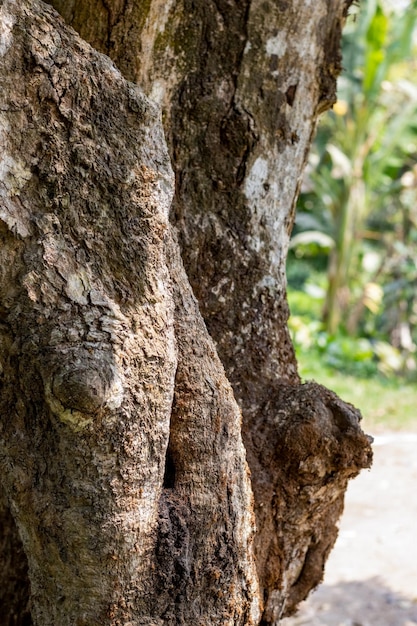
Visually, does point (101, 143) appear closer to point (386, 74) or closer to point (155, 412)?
point (155, 412)

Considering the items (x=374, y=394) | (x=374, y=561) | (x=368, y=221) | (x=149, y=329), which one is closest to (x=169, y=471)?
(x=149, y=329)

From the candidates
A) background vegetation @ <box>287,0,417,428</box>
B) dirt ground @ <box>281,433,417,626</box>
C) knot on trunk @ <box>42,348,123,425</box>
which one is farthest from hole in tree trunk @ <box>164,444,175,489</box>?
background vegetation @ <box>287,0,417,428</box>

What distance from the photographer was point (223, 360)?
2.22m

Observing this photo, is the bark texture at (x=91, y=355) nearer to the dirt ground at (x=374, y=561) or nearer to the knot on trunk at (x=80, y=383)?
A: the knot on trunk at (x=80, y=383)

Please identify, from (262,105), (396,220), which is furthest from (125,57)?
(396,220)

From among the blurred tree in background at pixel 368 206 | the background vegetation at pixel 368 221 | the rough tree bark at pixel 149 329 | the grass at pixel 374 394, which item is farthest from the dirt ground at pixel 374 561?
the blurred tree in background at pixel 368 206

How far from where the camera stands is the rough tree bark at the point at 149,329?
1.60m

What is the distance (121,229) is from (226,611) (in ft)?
3.00

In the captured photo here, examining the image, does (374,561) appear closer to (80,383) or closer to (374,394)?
(80,383)

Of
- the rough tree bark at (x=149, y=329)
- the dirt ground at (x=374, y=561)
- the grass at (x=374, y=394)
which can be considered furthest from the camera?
the grass at (x=374, y=394)

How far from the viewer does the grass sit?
302 inches

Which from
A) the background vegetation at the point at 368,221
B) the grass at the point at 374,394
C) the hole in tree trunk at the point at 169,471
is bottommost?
the hole in tree trunk at the point at 169,471

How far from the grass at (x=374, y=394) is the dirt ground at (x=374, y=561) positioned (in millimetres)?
1286

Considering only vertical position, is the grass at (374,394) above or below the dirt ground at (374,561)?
above
